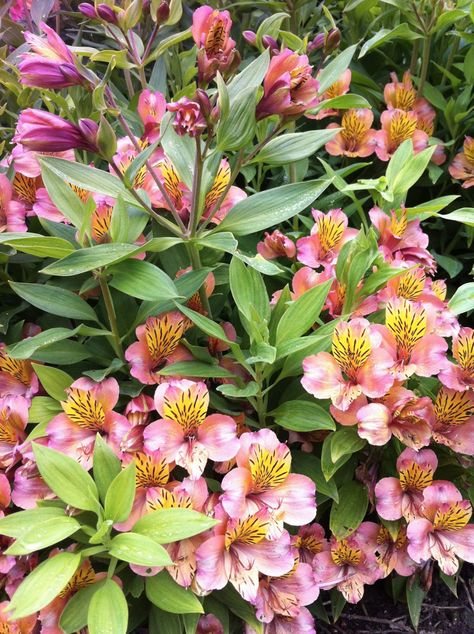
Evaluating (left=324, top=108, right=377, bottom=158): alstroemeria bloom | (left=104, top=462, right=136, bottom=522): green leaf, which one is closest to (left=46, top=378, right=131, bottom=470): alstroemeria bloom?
(left=104, top=462, right=136, bottom=522): green leaf

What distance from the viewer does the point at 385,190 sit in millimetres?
1290

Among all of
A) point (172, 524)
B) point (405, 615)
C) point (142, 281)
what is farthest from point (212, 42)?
point (405, 615)

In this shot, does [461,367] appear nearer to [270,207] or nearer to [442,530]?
[442,530]

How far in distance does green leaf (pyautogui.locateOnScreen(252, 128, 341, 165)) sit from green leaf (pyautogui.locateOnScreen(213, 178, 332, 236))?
5 centimetres

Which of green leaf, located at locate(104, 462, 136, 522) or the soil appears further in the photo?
the soil

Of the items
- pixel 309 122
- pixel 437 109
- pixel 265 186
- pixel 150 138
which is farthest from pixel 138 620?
pixel 437 109

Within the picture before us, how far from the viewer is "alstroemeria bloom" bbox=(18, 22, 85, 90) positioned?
34.8 inches

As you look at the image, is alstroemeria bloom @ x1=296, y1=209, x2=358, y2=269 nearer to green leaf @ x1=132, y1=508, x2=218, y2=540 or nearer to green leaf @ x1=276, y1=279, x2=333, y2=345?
green leaf @ x1=276, y1=279, x2=333, y2=345

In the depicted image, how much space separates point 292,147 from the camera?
1062 millimetres

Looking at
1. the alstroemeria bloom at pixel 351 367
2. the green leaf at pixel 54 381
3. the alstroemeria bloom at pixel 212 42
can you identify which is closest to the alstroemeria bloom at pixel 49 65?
the alstroemeria bloom at pixel 212 42

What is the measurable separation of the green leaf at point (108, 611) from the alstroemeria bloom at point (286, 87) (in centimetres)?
73

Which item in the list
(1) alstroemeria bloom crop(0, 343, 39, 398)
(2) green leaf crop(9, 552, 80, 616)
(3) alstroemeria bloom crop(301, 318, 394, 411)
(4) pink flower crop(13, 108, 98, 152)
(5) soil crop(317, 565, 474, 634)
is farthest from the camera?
(5) soil crop(317, 565, 474, 634)

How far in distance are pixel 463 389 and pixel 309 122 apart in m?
0.93

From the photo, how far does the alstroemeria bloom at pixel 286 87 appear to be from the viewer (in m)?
0.94
